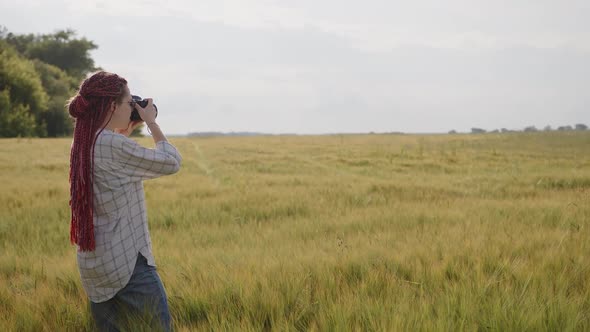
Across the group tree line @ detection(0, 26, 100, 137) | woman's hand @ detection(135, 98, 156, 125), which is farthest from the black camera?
tree line @ detection(0, 26, 100, 137)

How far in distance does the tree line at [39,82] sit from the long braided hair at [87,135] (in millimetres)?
28297

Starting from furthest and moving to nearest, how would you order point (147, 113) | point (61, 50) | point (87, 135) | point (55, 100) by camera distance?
point (61, 50)
point (55, 100)
point (147, 113)
point (87, 135)

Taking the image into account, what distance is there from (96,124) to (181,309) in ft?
4.07

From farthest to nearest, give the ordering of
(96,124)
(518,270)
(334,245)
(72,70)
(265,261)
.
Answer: (72,70), (334,245), (265,261), (518,270), (96,124)

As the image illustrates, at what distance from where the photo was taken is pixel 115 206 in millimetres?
2129

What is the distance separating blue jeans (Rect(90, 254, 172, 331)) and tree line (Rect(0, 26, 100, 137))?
28415 mm

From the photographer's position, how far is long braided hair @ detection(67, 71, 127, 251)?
204cm

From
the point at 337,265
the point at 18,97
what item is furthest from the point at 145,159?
the point at 18,97

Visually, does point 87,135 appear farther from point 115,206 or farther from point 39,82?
point 39,82

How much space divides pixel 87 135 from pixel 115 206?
40 centimetres

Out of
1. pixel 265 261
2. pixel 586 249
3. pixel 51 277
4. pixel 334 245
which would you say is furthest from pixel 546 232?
pixel 51 277

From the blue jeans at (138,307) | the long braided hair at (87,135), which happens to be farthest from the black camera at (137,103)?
the blue jeans at (138,307)

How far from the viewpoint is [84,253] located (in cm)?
212

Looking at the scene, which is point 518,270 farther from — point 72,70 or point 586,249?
point 72,70
